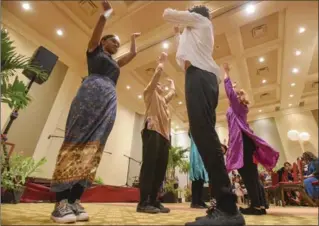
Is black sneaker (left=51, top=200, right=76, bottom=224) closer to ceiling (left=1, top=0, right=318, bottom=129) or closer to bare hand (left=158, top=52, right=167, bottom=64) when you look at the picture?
bare hand (left=158, top=52, right=167, bottom=64)

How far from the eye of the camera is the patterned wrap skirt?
1.24 meters

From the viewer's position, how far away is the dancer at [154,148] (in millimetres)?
1875

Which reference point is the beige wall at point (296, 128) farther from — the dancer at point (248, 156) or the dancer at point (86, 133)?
the dancer at point (86, 133)

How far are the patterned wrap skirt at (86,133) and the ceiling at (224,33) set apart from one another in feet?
14.4

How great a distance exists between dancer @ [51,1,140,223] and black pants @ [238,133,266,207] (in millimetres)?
1334

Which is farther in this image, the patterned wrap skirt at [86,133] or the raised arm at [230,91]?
the raised arm at [230,91]

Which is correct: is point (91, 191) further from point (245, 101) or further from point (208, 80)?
point (208, 80)

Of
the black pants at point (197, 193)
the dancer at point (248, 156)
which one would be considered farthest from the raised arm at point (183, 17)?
the black pants at point (197, 193)

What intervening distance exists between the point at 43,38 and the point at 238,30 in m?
5.46

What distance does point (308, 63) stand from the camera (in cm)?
700

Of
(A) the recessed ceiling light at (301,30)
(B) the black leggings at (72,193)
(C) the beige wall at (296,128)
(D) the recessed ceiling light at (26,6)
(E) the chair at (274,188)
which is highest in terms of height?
(A) the recessed ceiling light at (301,30)

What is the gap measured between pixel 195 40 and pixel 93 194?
418cm

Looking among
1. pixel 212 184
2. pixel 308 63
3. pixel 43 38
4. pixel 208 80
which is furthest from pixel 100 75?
pixel 308 63

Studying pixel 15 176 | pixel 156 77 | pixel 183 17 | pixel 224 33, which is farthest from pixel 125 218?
pixel 224 33
